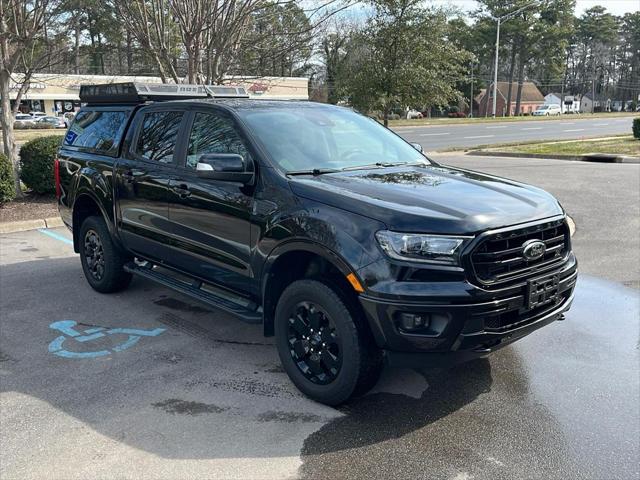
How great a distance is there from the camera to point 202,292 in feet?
15.0

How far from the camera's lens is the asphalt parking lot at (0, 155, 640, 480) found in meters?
3.10

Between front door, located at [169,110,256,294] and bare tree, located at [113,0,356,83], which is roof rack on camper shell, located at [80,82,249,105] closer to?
front door, located at [169,110,256,294]

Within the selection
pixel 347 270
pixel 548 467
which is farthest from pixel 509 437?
pixel 347 270

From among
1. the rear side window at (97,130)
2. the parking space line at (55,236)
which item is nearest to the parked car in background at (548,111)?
the parking space line at (55,236)

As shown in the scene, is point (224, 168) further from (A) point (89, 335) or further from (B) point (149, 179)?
(A) point (89, 335)

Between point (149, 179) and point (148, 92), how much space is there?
1.00 m

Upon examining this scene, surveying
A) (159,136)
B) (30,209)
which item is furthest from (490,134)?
(159,136)

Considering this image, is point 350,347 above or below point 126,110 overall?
below

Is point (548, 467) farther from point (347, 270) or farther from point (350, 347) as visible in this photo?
point (347, 270)

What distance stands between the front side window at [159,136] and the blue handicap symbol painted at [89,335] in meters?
1.48

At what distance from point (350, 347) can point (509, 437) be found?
1040mm

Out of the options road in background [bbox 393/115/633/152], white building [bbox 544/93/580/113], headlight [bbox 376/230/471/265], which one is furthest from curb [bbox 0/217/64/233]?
white building [bbox 544/93/580/113]

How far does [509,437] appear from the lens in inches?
131

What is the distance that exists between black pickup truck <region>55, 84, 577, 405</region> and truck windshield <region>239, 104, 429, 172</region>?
0.05ft
